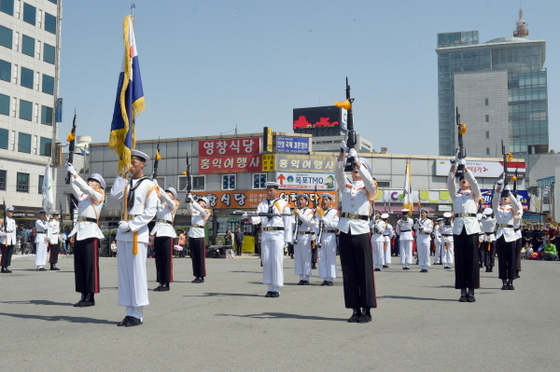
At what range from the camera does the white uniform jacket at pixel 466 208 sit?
37.7ft

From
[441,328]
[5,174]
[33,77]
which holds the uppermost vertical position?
[33,77]

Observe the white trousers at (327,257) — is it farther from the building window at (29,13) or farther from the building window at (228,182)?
the building window at (29,13)

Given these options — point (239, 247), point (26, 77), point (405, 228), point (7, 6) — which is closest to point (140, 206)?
point (405, 228)

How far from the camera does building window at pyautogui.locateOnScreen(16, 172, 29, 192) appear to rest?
5062 cm

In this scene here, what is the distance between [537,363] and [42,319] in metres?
6.32

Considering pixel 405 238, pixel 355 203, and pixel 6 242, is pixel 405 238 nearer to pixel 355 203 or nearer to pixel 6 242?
pixel 6 242

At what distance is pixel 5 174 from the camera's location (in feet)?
162

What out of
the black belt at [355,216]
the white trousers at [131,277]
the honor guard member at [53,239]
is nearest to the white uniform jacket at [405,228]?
the honor guard member at [53,239]

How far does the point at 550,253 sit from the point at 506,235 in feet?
67.5

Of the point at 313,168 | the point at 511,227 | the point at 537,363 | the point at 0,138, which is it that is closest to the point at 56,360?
the point at 537,363

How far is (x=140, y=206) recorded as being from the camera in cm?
846

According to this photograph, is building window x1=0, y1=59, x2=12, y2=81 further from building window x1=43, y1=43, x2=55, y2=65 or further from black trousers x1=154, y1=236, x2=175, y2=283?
black trousers x1=154, y1=236, x2=175, y2=283

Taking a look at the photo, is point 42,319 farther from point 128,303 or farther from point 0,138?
point 0,138

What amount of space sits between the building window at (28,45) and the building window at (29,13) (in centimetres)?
138
